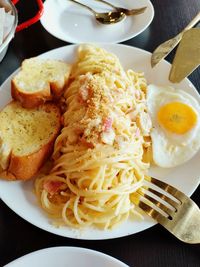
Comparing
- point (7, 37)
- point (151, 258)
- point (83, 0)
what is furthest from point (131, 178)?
point (83, 0)

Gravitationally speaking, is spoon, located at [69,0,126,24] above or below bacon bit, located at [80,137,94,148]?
above

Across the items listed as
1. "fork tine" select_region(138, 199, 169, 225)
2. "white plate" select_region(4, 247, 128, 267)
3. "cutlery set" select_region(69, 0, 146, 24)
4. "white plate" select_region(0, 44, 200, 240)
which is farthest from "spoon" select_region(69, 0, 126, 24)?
"white plate" select_region(4, 247, 128, 267)

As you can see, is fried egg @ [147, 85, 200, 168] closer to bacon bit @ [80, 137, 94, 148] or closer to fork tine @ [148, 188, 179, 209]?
fork tine @ [148, 188, 179, 209]

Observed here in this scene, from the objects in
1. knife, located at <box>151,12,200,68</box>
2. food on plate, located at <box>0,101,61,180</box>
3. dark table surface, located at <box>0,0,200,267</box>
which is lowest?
dark table surface, located at <box>0,0,200,267</box>

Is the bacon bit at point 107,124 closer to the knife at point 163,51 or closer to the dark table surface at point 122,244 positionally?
the dark table surface at point 122,244

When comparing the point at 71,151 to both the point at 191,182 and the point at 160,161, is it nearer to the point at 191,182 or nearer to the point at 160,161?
the point at 160,161

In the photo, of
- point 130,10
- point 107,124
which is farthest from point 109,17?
point 107,124

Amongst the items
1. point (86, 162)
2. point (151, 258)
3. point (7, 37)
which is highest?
point (7, 37)
